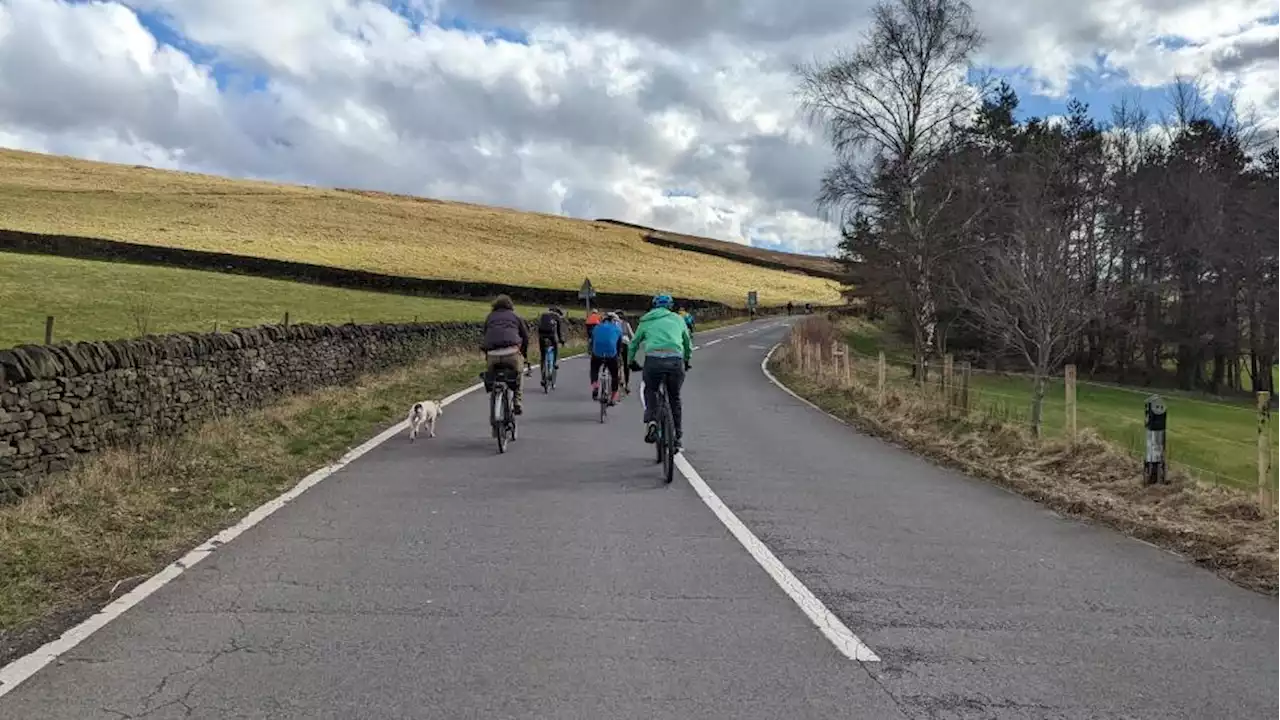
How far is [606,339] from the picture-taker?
16.6m

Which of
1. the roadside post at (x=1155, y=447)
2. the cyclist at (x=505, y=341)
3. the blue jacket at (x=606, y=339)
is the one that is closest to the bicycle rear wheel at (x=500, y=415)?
the cyclist at (x=505, y=341)

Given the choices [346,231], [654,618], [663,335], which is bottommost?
[654,618]

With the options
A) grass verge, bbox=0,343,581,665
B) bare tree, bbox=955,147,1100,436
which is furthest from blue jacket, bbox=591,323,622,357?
bare tree, bbox=955,147,1100,436

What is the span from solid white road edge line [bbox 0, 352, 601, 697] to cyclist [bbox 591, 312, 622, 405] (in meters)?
6.91

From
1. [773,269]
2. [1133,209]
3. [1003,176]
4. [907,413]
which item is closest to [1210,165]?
[1133,209]

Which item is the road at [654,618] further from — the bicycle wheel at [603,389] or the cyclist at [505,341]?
the bicycle wheel at [603,389]

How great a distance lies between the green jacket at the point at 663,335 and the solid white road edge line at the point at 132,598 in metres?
3.40

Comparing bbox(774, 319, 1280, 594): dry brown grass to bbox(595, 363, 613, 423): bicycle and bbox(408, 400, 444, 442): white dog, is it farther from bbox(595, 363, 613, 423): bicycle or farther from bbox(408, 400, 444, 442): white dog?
bbox(408, 400, 444, 442): white dog

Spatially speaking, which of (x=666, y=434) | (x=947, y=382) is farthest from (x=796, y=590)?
(x=947, y=382)

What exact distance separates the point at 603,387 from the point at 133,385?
7108 mm

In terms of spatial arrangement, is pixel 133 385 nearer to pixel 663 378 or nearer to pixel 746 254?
pixel 663 378

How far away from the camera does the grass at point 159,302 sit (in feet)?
101

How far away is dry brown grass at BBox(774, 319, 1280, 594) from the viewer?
7852 millimetres

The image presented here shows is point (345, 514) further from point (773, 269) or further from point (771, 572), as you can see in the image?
point (773, 269)
